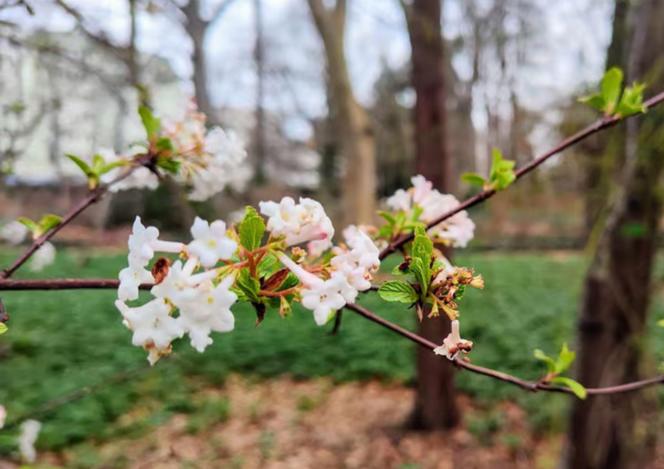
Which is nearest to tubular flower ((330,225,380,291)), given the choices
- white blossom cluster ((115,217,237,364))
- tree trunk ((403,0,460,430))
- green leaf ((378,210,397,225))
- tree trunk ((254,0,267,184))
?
white blossom cluster ((115,217,237,364))

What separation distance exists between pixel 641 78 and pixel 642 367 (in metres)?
1.17

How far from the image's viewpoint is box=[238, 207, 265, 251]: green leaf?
570 mm

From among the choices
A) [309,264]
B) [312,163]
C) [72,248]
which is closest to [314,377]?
[309,264]

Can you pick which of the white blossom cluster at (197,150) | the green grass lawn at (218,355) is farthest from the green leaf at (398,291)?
the green grass lawn at (218,355)

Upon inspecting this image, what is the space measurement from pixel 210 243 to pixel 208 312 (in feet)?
0.20

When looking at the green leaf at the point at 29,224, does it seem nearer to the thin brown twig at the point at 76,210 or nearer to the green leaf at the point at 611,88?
the thin brown twig at the point at 76,210

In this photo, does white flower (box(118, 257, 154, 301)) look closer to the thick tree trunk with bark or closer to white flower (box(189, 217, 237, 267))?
white flower (box(189, 217, 237, 267))

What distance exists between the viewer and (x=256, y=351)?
5.23 meters

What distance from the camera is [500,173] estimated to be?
2.77 ft

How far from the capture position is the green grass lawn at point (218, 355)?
4.06m

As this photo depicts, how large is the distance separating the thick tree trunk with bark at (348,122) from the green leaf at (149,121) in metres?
4.96

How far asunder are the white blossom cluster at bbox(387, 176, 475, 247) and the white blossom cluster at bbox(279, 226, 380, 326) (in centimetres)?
28

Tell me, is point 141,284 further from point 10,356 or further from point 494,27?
point 494,27

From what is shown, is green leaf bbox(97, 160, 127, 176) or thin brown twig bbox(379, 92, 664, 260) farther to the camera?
green leaf bbox(97, 160, 127, 176)
